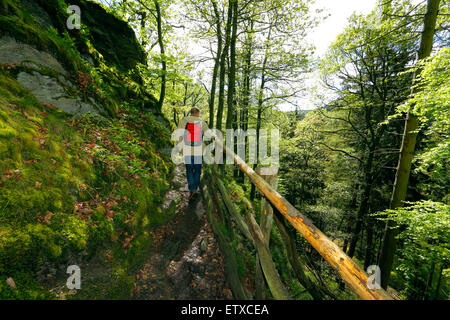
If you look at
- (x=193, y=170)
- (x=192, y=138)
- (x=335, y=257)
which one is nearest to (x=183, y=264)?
(x=193, y=170)

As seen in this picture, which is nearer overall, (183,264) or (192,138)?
(183,264)

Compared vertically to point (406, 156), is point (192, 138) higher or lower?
higher

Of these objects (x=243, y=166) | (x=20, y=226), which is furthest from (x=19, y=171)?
(x=243, y=166)

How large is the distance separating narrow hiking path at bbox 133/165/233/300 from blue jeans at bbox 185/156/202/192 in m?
0.81

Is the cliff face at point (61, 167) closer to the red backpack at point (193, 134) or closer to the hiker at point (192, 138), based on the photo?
the hiker at point (192, 138)

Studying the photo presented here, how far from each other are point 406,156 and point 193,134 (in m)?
6.93

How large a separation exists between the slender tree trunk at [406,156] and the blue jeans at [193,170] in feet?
20.4

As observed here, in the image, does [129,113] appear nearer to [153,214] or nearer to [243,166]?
[153,214]

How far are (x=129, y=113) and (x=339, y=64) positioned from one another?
11563 mm

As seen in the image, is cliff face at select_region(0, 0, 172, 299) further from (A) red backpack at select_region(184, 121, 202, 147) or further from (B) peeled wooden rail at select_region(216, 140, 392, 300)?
(B) peeled wooden rail at select_region(216, 140, 392, 300)

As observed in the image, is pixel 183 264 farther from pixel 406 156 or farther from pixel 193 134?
pixel 406 156

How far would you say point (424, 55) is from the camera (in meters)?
5.23

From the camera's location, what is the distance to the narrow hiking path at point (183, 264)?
2.90 metres

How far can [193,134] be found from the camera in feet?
15.0
